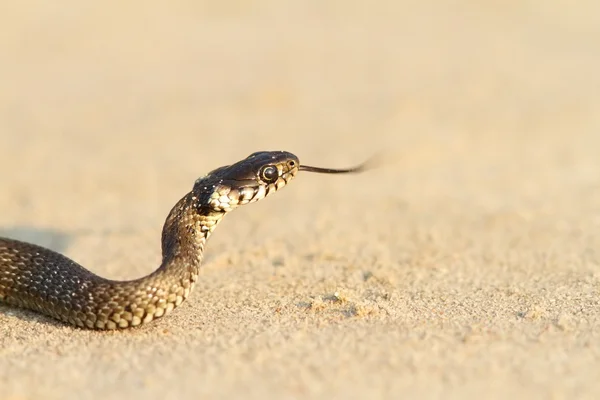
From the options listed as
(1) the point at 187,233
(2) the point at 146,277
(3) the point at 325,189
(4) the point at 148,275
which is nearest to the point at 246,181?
(1) the point at 187,233

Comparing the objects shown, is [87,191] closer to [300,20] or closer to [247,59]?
[247,59]

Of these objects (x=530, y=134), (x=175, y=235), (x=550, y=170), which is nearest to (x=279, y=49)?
(x=530, y=134)

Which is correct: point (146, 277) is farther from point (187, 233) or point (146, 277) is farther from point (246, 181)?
point (246, 181)

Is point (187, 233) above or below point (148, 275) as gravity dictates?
above

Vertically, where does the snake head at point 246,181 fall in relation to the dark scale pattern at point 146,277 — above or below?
above

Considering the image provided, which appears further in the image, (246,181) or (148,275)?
(246,181)

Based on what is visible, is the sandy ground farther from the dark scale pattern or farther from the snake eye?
the snake eye

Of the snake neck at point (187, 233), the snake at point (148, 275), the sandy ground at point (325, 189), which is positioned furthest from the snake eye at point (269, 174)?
the sandy ground at point (325, 189)

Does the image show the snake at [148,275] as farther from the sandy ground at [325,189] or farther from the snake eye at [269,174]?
the sandy ground at [325,189]
